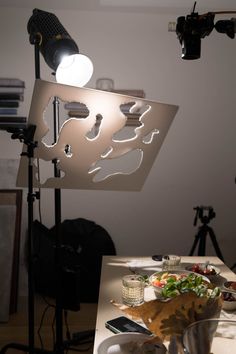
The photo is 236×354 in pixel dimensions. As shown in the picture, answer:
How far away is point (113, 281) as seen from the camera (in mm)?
1688

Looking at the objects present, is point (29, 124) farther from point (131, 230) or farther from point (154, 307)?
point (131, 230)

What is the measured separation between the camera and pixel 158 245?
3.51m

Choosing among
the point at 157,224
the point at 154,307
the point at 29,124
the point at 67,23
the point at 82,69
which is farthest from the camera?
the point at 157,224

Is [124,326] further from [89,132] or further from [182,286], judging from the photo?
[89,132]

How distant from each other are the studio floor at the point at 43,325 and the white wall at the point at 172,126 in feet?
2.50

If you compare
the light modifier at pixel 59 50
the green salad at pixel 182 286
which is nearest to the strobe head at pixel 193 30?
the light modifier at pixel 59 50

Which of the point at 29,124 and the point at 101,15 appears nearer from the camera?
the point at 29,124

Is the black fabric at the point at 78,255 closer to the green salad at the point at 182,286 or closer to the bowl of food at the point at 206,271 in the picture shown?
the bowl of food at the point at 206,271

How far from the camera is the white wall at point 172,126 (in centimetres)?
330

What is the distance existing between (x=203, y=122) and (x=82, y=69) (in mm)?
2165

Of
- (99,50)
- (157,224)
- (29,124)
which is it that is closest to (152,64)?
(99,50)

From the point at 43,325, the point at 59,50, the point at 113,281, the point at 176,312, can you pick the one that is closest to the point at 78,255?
the point at 43,325

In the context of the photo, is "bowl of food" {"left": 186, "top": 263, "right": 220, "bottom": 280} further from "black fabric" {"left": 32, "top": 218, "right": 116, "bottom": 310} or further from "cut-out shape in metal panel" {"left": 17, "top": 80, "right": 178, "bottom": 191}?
"black fabric" {"left": 32, "top": 218, "right": 116, "bottom": 310}

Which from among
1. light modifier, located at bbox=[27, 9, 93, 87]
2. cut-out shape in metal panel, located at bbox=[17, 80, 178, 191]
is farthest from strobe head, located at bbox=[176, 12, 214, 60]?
light modifier, located at bbox=[27, 9, 93, 87]
